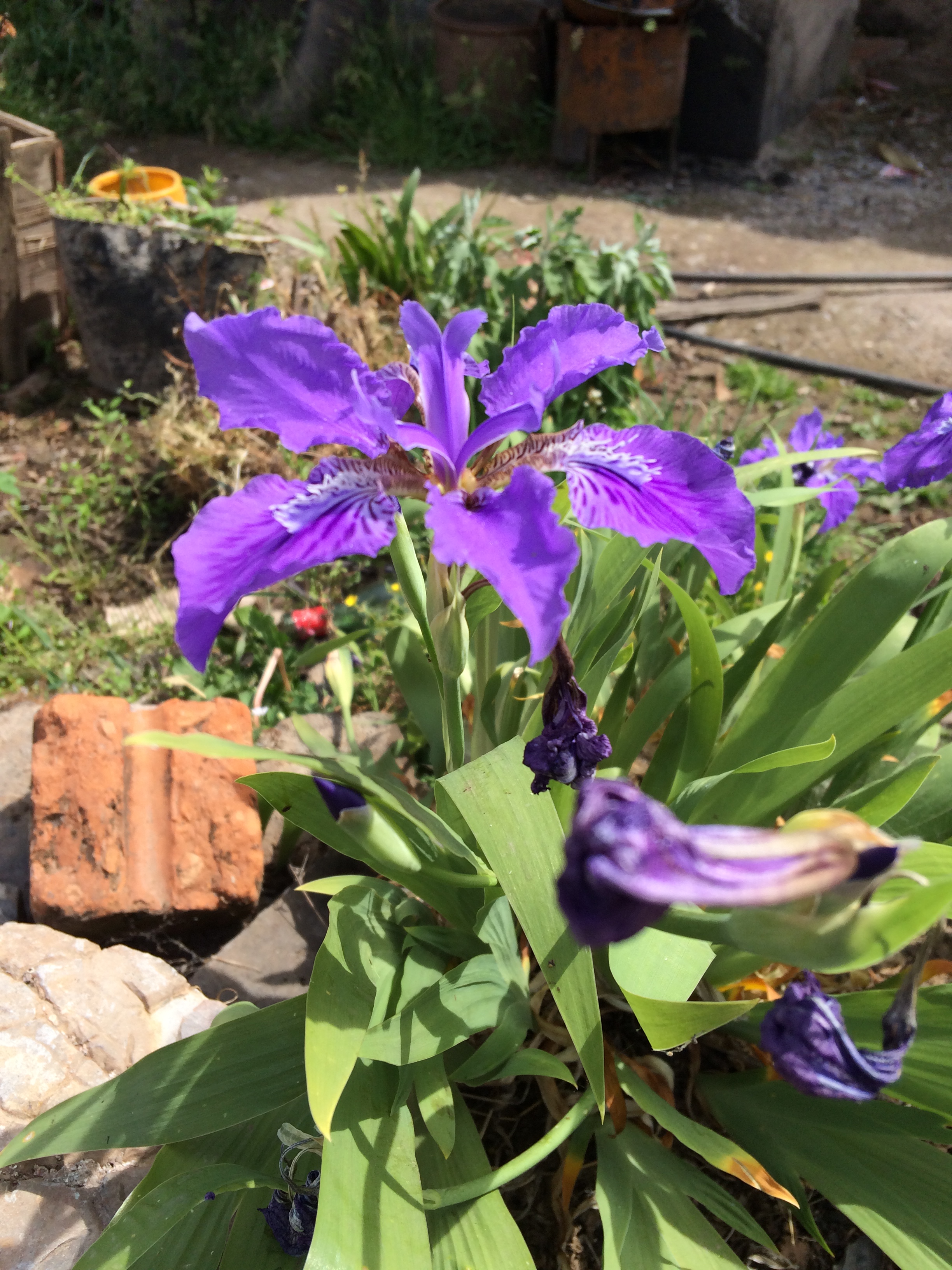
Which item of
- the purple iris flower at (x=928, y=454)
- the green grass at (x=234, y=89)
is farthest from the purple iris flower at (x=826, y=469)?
the green grass at (x=234, y=89)

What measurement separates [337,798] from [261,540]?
292mm

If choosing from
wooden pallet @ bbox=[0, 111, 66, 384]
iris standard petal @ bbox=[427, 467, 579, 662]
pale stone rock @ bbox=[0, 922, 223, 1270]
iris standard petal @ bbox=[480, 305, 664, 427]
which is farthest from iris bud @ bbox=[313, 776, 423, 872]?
wooden pallet @ bbox=[0, 111, 66, 384]

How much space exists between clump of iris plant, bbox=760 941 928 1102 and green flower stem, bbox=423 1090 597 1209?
1.55ft

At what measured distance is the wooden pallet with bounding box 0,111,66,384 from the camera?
3.85 metres

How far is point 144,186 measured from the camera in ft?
14.8

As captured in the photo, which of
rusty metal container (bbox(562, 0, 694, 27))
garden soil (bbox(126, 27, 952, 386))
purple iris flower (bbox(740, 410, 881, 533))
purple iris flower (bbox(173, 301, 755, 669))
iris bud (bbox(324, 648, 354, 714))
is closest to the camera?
purple iris flower (bbox(173, 301, 755, 669))

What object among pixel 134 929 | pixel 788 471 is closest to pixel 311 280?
pixel 788 471

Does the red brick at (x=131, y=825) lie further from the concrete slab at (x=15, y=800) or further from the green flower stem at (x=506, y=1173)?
the green flower stem at (x=506, y=1173)

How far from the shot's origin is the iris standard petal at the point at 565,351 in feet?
3.92

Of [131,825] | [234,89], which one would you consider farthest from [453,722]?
[234,89]

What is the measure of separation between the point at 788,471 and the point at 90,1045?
171 centimetres

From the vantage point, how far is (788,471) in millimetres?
2066

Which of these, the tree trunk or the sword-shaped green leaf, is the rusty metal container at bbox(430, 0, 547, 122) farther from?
the sword-shaped green leaf

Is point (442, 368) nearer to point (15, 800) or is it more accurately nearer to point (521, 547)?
point (521, 547)
